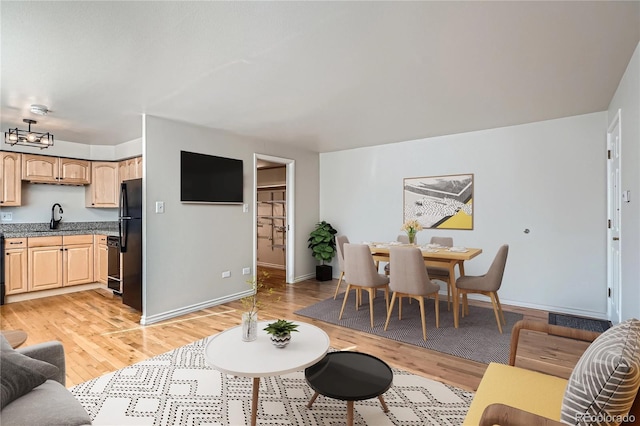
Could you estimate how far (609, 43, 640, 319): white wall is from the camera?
2180mm

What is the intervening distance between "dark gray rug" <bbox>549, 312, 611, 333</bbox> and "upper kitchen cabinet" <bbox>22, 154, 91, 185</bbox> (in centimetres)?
700

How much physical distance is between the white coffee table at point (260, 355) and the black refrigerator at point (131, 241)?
2.21 m

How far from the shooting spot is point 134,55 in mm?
2279

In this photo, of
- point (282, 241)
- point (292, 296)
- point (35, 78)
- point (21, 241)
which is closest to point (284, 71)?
point (35, 78)

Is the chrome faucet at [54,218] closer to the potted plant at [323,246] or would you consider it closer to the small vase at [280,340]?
the potted plant at [323,246]

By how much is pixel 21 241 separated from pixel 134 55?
12.9 feet

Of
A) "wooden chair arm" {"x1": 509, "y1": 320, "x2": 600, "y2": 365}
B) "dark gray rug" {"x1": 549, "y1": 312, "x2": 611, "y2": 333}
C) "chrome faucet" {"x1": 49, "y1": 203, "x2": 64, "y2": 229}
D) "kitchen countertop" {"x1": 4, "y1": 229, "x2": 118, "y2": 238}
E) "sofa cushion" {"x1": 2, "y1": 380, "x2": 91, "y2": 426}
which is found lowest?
"dark gray rug" {"x1": 549, "y1": 312, "x2": 611, "y2": 333}

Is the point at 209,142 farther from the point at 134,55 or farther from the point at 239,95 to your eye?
the point at 134,55

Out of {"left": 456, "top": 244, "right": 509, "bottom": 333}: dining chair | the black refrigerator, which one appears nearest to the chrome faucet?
the black refrigerator

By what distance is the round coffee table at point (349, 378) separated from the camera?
1618 millimetres

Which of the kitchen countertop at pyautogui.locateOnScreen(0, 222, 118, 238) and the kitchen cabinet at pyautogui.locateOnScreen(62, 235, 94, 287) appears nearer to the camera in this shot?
the kitchen countertop at pyautogui.locateOnScreen(0, 222, 118, 238)

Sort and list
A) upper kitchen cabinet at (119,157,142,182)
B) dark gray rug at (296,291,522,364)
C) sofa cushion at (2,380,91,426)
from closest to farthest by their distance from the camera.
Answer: sofa cushion at (2,380,91,426) → dark gray rug at (296,291,522,364) → upper kitchen cabinet at (119,157,142,182)

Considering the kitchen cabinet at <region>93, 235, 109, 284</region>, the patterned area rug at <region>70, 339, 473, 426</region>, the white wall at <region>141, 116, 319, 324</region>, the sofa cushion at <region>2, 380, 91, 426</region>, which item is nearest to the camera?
the sofa cushion at <region>2, 380, 91, 426</region>

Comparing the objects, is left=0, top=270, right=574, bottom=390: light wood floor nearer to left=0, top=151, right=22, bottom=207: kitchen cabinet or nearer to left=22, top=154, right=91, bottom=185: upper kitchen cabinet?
left=0, top=151, right=22, bottom=207: kitchen cabinet
